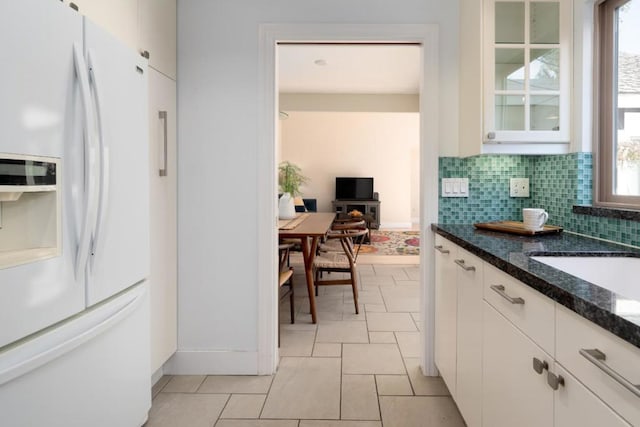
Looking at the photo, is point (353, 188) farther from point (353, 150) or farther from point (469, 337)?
point (469, 337)

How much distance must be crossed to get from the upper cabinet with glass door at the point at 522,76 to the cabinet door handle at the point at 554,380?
1312mm

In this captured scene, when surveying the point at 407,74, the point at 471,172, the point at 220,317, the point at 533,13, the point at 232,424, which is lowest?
the point at 232,424

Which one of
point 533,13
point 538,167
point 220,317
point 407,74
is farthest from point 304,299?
point 407,74

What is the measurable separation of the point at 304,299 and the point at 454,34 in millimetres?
2647

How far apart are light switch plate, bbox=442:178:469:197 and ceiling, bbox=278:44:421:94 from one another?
8.42 ft

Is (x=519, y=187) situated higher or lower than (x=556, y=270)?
higher

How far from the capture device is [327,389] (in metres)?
2.16

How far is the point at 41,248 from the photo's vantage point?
110cm

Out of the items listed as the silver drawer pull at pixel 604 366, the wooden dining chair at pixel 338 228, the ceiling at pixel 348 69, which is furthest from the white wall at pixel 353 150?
the silver drawer pull at pixel 604 366

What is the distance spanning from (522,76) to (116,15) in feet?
6.15

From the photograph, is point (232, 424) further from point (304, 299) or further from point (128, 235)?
point (304, 299)

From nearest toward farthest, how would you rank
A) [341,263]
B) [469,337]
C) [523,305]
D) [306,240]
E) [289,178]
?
[523,305] → [469,337] → [306,240] → [341,263] → [289,178]

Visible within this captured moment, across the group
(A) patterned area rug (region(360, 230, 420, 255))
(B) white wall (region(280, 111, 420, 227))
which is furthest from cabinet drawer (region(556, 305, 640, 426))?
(B) white wall (region(280, 111, 420, 227))

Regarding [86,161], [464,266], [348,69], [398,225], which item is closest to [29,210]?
[86,161]
